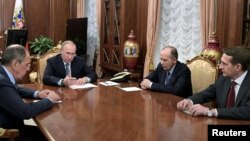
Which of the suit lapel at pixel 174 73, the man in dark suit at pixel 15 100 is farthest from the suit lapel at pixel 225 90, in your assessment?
the man in dark suit at pixel 15 100

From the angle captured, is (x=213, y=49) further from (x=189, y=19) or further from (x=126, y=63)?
(x=126, y=63)

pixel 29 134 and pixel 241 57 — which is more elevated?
pixel 241 57

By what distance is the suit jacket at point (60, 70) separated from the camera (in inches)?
141

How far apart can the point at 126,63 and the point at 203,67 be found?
163 cm

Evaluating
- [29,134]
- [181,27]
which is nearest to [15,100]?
[29,134]

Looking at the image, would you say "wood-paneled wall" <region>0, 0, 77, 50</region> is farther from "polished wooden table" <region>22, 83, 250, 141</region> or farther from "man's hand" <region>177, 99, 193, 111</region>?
"man's hand" <region>177, 99, 193, 111</region>

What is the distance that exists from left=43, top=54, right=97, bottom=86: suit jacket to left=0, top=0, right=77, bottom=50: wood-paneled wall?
3.72 metres

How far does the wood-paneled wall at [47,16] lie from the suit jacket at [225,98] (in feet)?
17.6

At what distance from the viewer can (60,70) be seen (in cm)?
377

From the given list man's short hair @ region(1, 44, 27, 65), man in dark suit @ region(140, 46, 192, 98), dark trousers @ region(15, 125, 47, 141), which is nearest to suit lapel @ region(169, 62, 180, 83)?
man in dark suit @ region(140, 46, 192, 98)

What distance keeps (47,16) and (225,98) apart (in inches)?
225

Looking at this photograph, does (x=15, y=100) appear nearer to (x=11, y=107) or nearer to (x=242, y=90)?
(x=11, y=107)

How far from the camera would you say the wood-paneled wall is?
719 cm

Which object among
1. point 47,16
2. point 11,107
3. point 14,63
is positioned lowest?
point 11,107
